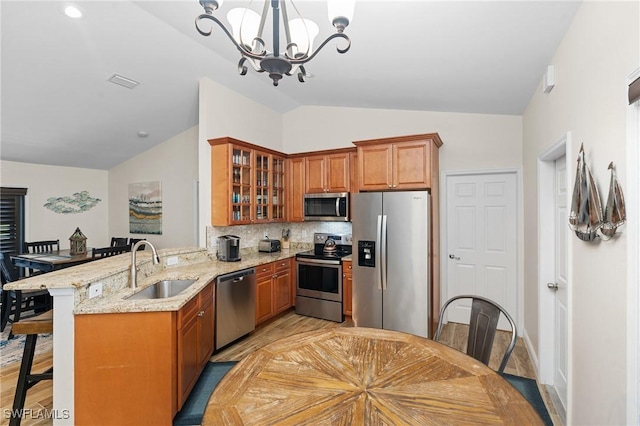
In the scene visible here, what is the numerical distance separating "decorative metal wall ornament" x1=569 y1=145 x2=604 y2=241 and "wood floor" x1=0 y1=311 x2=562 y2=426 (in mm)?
1469

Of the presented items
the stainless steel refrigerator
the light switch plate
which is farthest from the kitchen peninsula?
the stainless steel refrigerator

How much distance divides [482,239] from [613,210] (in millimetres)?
2591

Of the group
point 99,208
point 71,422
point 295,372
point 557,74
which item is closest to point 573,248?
point 557,74

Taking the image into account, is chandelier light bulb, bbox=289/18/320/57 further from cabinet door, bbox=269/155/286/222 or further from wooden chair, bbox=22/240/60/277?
wooden chair, bbox=22/240/60/277

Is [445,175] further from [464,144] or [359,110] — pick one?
[359,110]

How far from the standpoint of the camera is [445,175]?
13.1ft

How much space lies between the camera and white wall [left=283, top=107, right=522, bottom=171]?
3.68 m

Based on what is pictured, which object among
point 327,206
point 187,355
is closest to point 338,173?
point 327,206

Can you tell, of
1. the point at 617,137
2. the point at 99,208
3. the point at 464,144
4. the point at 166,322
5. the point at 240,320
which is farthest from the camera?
the point at 99,208

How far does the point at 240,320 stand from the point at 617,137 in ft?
10.9

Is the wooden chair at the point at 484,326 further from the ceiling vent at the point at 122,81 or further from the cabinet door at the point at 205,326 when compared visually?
the ceiling vent at the point at 122,81

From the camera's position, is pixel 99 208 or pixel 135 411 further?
pixel 99 208

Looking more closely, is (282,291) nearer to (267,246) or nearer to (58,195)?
(267,246)

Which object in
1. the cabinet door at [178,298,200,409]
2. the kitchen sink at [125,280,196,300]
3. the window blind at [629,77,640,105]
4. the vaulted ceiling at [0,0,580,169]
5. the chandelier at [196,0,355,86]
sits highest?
the vaulted ceiling at [0,0,580,169]
